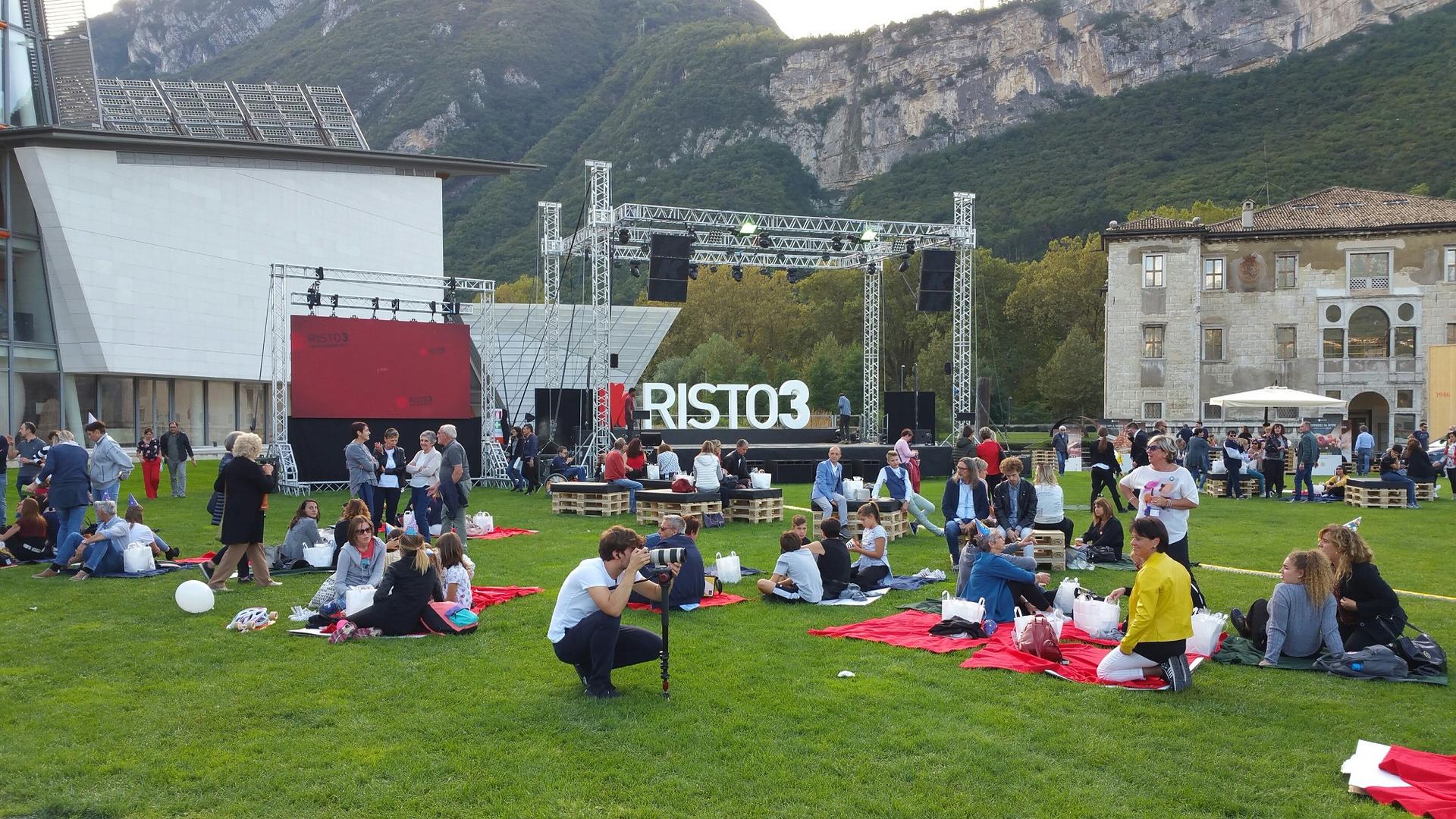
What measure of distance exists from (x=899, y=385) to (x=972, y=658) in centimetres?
5516

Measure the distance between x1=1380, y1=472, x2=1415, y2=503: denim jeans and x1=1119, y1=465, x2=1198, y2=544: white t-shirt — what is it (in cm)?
1326

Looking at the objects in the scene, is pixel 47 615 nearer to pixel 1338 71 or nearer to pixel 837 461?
pixel 837 461

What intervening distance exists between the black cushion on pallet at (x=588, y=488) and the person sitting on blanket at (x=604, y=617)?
37.3 feet

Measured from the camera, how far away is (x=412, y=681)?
6.66m

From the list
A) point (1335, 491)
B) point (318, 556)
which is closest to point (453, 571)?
point (318, 556)

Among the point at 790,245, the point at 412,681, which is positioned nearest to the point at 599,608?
the point at 412,681

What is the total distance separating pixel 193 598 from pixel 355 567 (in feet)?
4.92

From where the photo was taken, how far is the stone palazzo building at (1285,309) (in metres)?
39.5

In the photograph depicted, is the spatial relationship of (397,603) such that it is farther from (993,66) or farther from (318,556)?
(993,66)

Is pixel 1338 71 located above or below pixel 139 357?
above

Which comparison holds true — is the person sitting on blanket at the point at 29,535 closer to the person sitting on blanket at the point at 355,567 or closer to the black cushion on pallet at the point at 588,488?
the person sitting on blanket at the point at 355,567

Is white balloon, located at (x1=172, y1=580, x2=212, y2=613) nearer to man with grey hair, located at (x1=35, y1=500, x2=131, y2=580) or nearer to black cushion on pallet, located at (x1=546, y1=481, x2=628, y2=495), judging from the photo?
man with grey hair, located at (x1=35, y1=500, x2=131, y2=580)

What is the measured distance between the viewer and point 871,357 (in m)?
31.0

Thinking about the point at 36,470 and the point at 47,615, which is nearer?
the point at 47,615
